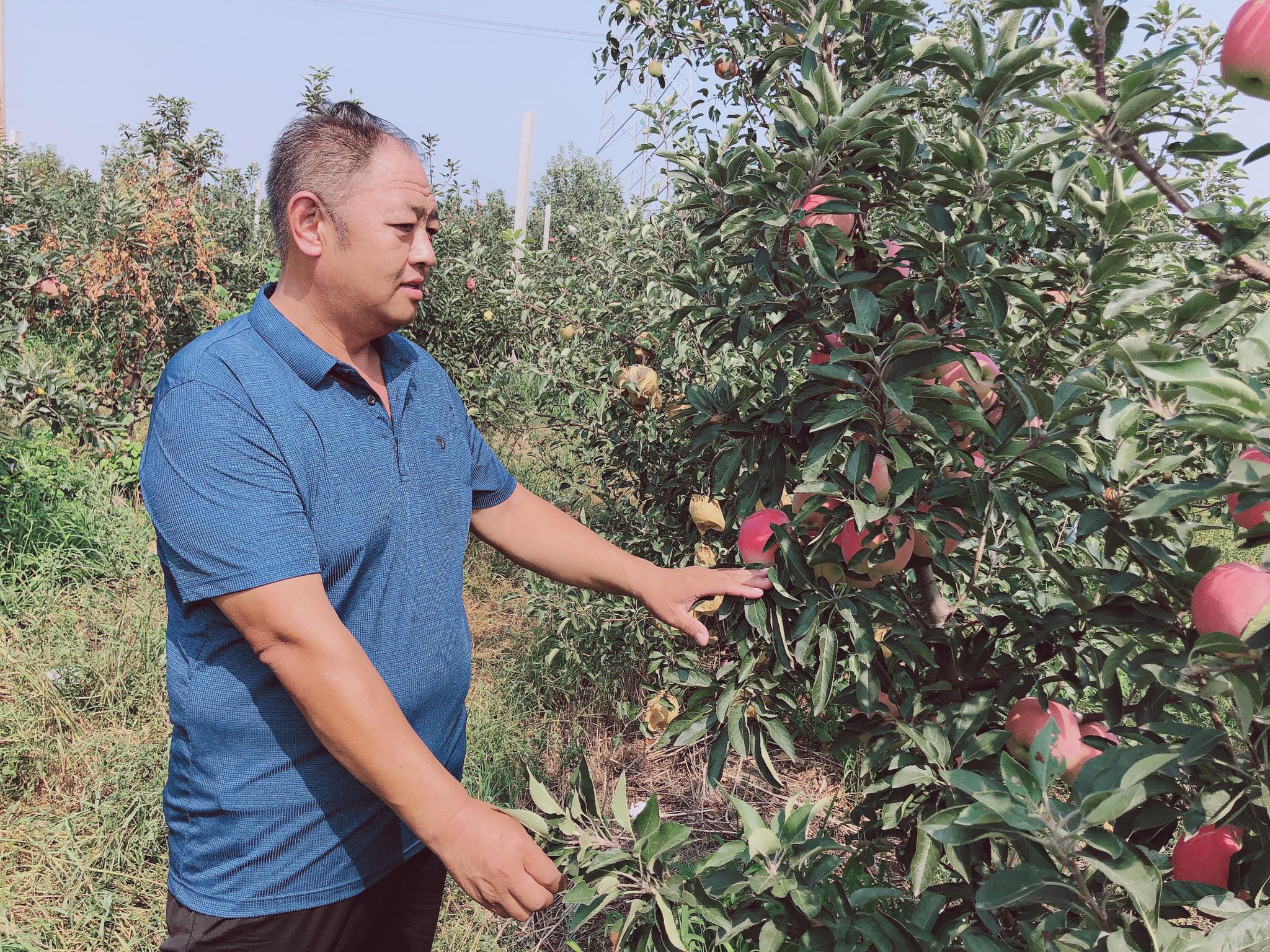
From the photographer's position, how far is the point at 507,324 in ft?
17.1

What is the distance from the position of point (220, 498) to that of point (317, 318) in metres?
0.37

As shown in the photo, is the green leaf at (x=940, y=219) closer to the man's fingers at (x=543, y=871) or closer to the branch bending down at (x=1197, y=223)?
the branch bending down at (x=1197, y=223)

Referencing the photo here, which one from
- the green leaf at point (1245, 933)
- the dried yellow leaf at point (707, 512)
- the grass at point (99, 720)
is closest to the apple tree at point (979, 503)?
the green leaf at point (1245, 933)

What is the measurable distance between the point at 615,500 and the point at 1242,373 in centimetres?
235

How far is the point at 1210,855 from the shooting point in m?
1.02

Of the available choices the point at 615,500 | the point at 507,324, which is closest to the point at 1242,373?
the point at 615,500

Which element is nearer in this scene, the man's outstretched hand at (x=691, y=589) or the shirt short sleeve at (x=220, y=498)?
the shirt short sleeve at (x=220, y=498)

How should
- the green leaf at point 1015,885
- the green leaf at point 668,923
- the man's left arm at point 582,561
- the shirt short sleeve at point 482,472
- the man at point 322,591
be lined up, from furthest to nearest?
1. the shirt short sleeve at point 482,472
2. the man's left arm at point 582,561
3. the man at point 322,591
4. the green leaf at point 668,923
5. the green leaf at point 1015,885

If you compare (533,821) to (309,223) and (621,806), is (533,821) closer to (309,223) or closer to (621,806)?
(621,806)

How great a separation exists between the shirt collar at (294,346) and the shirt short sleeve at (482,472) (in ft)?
1.15

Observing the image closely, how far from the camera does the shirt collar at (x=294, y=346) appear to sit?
55.0 inches

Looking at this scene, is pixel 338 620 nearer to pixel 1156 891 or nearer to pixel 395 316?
pixel 395 316

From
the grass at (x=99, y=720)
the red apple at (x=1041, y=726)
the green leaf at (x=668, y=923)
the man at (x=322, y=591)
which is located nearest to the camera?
the green leaf at (x=668, y=923)

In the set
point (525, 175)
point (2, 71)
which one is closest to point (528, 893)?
point (525, 175)
